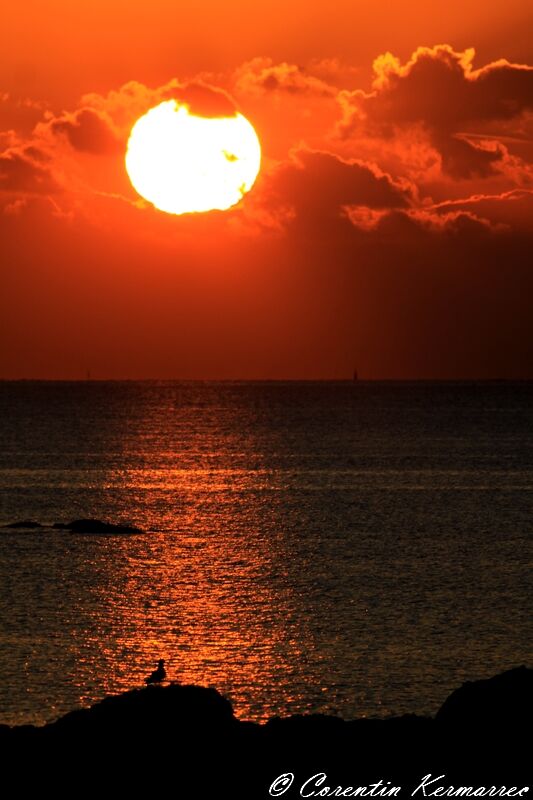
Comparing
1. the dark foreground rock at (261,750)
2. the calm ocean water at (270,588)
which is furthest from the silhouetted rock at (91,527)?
the dark foreground rock at (261,750)

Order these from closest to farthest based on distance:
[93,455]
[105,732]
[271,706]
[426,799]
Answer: [426,799] → [105,732] → [271,706] → [93,455]

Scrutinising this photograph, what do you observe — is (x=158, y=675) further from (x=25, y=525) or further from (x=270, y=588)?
(x=25, y=525)

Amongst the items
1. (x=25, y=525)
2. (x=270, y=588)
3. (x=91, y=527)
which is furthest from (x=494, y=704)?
(x=25, y=525)

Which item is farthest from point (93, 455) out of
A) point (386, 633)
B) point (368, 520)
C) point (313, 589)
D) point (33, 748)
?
point (33, 748)

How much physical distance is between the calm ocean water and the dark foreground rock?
8.11 meters

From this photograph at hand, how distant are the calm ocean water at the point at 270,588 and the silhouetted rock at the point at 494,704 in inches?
323

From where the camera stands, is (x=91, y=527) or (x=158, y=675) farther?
(x=91, y=527)

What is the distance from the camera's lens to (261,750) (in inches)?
998

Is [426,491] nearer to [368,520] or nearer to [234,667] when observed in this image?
[368,520]

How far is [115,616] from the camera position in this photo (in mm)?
48125

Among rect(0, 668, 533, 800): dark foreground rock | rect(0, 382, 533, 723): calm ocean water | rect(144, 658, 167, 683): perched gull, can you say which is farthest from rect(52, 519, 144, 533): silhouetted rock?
rect(0, 668, 533, 800): dark foreground rock

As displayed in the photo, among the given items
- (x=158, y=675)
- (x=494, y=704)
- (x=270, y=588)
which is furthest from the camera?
(x=270, y=588)

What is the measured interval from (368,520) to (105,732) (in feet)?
192

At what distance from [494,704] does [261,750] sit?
4.79 metres
